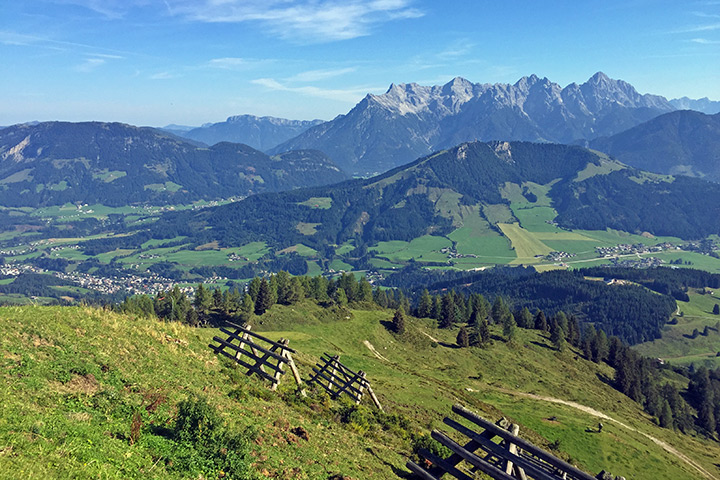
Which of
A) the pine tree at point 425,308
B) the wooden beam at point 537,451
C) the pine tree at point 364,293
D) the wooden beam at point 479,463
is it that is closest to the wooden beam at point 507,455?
the wooden beam at point 537,451

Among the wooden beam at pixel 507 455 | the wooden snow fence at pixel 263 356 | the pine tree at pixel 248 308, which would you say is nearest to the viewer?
the wooden beam at pixel 507 455

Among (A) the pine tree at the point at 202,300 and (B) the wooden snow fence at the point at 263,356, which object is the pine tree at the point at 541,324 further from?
(B) the wooden snow fence at the point at 263,356

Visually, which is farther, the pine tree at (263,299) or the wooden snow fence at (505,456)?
the pine tree at (263,299)

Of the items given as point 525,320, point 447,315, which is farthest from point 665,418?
point 447,315

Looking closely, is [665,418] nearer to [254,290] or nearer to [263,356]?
[254,290]

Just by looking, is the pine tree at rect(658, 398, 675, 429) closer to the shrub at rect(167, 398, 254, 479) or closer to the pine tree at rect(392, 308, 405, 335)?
the pine tree at rect(392, 308, 405, 335)

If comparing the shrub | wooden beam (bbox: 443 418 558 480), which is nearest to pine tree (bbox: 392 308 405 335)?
the shrub

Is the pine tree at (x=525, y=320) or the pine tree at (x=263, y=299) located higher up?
the pine tree at (x=263, y=299)

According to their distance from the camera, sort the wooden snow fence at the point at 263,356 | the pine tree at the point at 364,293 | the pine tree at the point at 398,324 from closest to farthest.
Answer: the wooden snow fence at the point at 263,356 → the pine tree at the point at 398,324 → the pine tree at the point at 364,293

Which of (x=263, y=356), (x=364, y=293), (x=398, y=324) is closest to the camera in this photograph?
(x=263, y=356)

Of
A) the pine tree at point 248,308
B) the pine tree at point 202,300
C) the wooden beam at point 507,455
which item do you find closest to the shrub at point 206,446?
the wooden beam at point 507,455

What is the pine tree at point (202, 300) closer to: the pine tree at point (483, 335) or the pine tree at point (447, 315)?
the pine tree at point (447, 315)

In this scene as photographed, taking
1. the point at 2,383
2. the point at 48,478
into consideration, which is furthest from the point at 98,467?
the point at 2,383

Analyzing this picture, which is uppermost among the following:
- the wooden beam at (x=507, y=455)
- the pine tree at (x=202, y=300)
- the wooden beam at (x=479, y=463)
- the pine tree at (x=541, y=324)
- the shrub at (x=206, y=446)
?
the wooden beam at (x=507, y=455)
